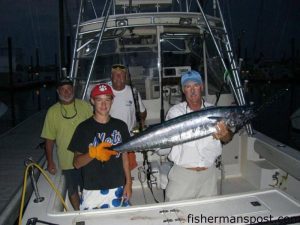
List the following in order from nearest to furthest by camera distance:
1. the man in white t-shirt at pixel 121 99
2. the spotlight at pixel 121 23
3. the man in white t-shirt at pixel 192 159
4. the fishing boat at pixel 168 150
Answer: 1. the fishing boat at pixel 168 150
2. the man in white t-shirt at pixel 192 159
3. the man in white t-shirt at pixel 121 99
4. the spotlight at pixel 121 23

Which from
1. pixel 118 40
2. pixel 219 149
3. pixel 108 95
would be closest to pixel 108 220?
pixel 108 95

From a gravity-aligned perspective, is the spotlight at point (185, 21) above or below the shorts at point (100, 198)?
above

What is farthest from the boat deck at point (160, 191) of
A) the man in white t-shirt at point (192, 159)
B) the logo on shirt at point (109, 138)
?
the logo on shirt at point (109, 138)

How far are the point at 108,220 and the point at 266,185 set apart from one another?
276 centimetres

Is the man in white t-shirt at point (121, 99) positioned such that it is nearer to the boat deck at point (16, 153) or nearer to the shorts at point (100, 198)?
the shorts at point (100, 198)

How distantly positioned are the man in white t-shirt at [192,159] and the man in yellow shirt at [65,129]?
1186mm

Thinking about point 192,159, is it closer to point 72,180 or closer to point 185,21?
point 72,180

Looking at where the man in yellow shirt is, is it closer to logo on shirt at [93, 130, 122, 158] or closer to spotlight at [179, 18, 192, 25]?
logo on shirt at [93, 130, 122, 158]

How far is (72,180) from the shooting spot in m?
3.76

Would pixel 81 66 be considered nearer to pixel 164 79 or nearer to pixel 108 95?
pixel 164 79

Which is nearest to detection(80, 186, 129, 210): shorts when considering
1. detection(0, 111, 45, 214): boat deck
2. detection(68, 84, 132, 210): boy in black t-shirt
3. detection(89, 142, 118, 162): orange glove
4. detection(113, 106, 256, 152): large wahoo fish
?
detection(68, 84, 132, 210): boy in black t-shirt

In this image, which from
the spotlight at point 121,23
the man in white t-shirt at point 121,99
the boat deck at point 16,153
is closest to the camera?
the man in white t-shirt at point 121,99

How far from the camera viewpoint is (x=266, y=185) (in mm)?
4328

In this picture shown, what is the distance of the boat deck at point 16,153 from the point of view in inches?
232
